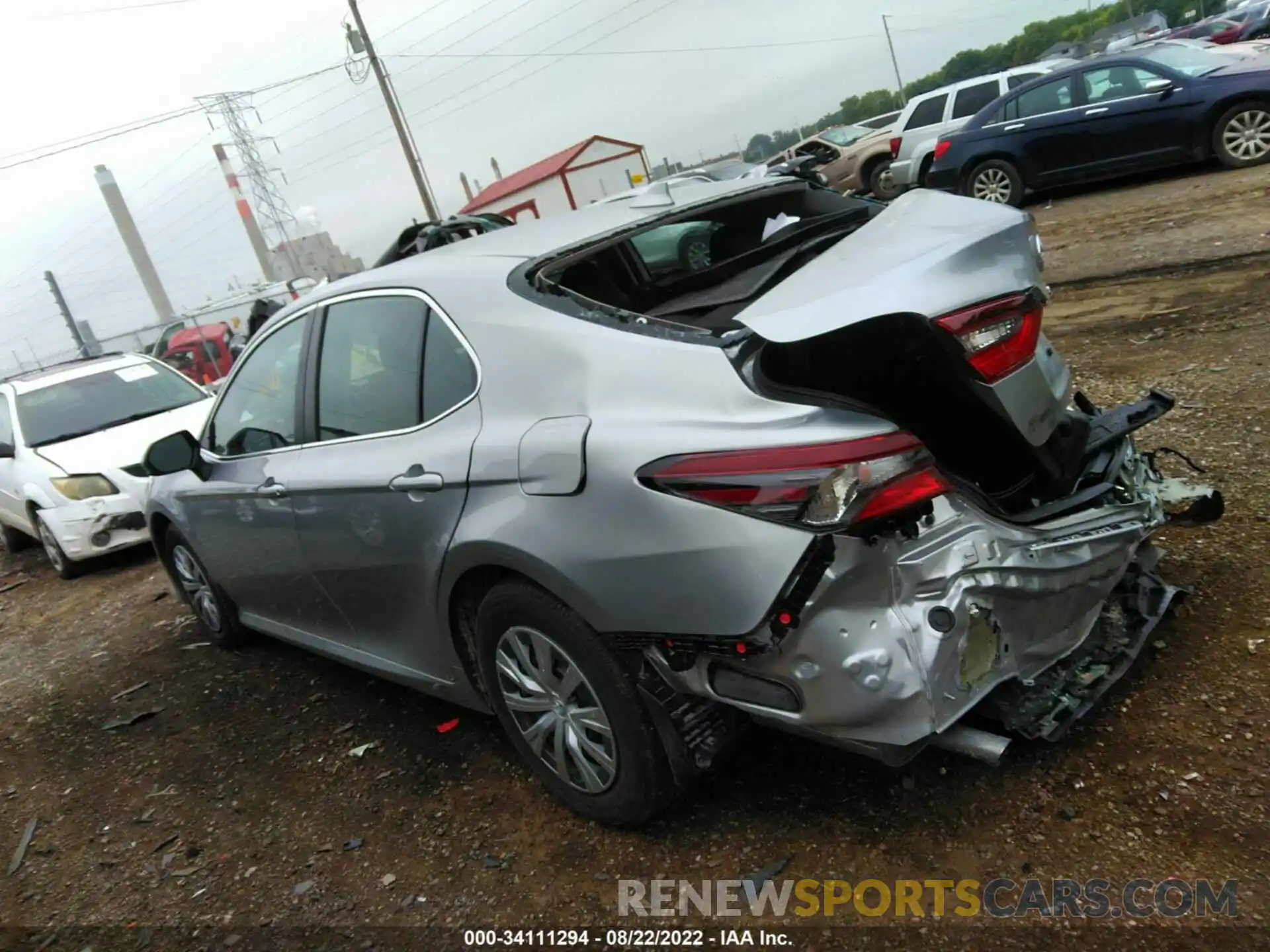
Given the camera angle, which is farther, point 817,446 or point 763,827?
point 763,827

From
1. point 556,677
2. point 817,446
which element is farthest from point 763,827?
point 817,446

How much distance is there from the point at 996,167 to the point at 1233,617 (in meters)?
10.2

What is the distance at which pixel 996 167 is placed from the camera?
11.7 meters

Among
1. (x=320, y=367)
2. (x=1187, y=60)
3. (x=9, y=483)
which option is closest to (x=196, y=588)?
(x=320, y=367)

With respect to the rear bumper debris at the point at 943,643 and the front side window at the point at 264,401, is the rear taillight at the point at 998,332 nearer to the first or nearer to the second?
the rear bumper debris at the point at 943,643

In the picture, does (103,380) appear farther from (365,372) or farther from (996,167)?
(996,167)

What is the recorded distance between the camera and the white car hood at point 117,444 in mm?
7031

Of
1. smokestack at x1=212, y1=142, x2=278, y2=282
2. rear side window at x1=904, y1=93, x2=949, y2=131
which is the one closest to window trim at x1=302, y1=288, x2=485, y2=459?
rear side window at x1=904, y1=93, x2=949, y2=131

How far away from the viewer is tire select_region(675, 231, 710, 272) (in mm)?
3369

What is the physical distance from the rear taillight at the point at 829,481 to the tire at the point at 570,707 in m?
0.62

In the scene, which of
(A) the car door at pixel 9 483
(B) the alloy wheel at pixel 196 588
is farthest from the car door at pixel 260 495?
(A) the car door at pixel 9 483

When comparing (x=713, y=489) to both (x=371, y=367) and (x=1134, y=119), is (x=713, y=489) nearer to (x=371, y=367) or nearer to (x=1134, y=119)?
(x=371, y=367)

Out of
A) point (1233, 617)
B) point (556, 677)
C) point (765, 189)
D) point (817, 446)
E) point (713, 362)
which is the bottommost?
point (1233, 617)

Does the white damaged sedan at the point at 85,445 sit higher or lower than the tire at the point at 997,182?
higher
